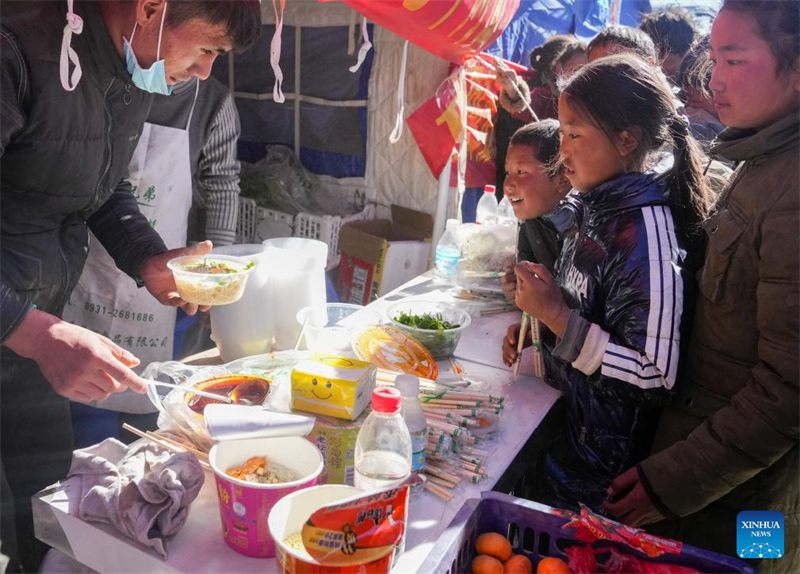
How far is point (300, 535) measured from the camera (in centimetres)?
114

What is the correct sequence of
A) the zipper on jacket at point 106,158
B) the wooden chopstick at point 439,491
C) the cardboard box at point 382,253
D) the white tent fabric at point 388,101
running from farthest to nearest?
the white tent fabric at point 388,101 < the cardboard box at point 382,253 < the zipper on jacket at point 106,158 < the wooden chopstick at point 439,491

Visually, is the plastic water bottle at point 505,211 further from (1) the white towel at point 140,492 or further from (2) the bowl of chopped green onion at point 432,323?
(1) the white towel at point 140,492

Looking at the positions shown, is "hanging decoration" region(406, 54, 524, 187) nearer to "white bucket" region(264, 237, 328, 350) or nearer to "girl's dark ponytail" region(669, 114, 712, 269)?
"white bucket" region(264, 237, 328, 350)

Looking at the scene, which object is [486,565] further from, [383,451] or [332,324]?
[332,324]

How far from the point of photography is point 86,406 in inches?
115

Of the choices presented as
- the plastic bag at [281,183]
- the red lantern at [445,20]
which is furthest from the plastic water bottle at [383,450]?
the plastic bag at [281,183]

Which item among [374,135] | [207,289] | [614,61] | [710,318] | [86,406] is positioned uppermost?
[614,61]

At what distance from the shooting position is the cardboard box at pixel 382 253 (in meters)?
4.41

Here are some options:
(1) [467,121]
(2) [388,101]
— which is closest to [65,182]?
(1) [467,121]

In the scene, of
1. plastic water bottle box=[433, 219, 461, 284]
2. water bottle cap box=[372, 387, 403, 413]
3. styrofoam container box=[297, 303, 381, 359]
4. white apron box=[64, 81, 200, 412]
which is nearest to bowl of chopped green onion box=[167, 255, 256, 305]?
styrofoam container box=[297, 303, 381, 359]

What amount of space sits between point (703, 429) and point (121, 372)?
→ 1442mm

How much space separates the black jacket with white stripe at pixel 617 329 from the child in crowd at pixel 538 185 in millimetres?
593

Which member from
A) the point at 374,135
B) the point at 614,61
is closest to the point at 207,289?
the point at 614,61

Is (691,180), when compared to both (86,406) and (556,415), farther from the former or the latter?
(86,406)
